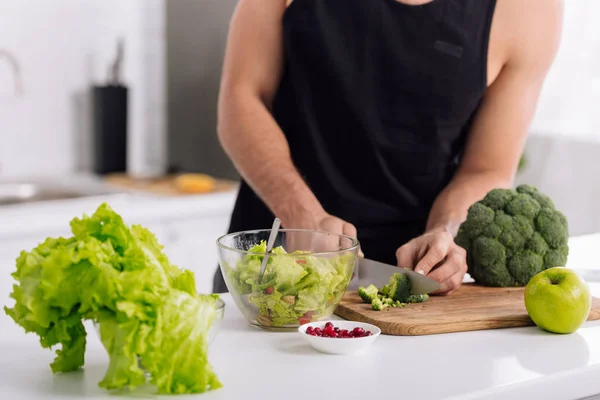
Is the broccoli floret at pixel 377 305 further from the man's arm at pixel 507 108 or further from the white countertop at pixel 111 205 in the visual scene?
the white countertop at pixel 111 205

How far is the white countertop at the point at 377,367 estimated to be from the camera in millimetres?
1051

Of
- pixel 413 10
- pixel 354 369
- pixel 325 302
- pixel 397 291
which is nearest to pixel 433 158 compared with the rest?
pixel 413 10

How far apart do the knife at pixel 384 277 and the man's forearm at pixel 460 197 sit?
33 centimetres

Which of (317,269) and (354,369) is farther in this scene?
(317,269)

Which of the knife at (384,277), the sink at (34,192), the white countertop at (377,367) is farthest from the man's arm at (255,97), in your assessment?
the sink at (34,192)

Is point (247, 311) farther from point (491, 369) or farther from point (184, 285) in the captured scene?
point (491, 369)

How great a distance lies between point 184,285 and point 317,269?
258 mm

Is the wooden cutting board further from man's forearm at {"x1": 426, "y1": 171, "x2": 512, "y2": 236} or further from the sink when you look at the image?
the sink

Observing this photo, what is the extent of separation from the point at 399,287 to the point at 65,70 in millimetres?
2463

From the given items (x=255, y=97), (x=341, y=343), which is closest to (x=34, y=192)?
(x=255, y=97)

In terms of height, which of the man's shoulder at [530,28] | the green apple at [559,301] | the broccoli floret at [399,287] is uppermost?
the man's shoulder at [530,28]

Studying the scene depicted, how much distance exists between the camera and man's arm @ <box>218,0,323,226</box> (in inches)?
Result: 72.2

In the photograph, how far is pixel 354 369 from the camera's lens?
1.13 m

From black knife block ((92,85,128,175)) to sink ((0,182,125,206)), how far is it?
0.25m
